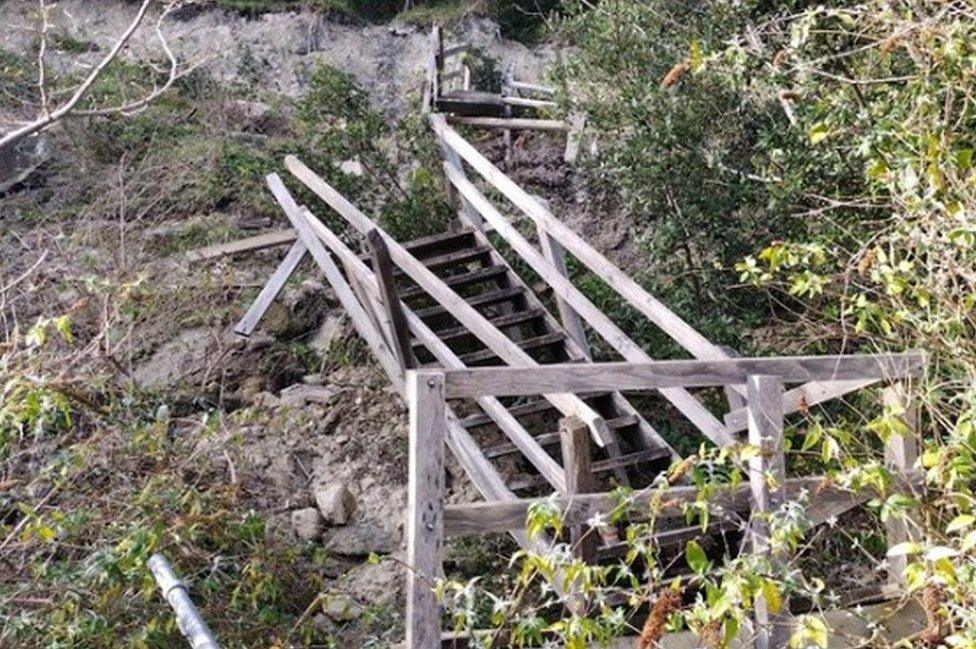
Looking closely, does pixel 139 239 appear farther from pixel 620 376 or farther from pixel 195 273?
pixel 620 376

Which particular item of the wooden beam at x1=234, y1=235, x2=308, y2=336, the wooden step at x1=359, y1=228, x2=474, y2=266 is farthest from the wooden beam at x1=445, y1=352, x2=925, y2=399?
the wooden beam at x1=234, y1=235, x2=308, y2=336

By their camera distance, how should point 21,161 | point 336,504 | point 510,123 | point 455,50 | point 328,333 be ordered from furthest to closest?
point 455,50 < point 510,123 < point 21,161 < point 328,333 < point 336,504

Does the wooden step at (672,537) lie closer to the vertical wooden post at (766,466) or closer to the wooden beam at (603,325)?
the wooden beam at (603,325)

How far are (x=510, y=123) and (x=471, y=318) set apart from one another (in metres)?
6.32

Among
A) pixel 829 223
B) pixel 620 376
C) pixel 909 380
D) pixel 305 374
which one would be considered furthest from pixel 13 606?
pixel 829 223

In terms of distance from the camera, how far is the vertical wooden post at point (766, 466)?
4.78 metres

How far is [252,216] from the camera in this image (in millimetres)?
11367

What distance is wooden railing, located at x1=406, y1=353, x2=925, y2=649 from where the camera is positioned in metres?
4.52

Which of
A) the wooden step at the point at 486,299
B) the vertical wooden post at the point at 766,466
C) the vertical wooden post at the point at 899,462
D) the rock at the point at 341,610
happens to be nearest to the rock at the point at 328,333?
the wooden step at the point at 486,299

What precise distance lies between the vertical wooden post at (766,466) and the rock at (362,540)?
2.89 m

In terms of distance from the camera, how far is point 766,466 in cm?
498

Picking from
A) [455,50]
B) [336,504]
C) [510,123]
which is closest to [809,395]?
[336,504]

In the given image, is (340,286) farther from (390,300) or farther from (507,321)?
(390,300)

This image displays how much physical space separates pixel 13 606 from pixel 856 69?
6.39 metres
